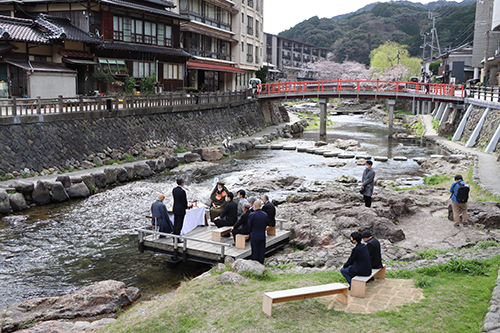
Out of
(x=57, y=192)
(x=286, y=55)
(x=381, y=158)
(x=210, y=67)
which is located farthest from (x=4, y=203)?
(x=286, y=55)

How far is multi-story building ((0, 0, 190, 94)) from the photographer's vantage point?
3244 cm

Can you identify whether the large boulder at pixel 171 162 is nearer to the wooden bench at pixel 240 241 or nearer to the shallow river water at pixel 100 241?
the shallow river water at pixel 100 241

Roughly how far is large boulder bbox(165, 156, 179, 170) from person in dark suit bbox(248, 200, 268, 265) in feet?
53.3

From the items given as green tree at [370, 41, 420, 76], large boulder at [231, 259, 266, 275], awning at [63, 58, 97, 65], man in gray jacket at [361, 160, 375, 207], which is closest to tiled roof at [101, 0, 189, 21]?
awning at [63, 58, 97, 65]

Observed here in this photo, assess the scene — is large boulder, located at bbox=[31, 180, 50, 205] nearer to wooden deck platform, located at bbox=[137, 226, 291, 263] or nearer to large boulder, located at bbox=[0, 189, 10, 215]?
large boulder, located at bbox=[0, 189, 10, 215]

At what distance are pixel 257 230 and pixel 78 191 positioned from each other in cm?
1236

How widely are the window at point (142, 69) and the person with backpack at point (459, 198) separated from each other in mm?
29410

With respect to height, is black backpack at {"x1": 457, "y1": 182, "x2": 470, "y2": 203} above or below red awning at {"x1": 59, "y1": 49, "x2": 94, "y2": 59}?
below

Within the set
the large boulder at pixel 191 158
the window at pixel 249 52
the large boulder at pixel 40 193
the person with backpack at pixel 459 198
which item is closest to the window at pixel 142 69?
the large boulder at pixel 191 158

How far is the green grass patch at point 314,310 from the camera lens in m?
6.89

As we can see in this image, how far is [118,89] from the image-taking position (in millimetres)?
34406

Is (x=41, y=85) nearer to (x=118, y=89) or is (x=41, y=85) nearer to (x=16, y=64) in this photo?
(x=16, y=64)

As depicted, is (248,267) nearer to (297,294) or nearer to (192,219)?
(297,294)

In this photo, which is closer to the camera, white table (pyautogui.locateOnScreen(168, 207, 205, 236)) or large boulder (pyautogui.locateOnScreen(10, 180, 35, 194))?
white table (pyautogui.locateOnScreen(168, 207, 205, 236))
